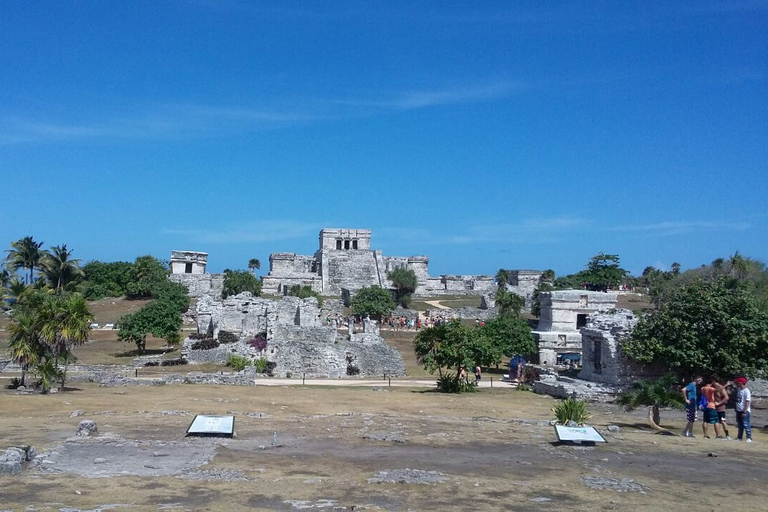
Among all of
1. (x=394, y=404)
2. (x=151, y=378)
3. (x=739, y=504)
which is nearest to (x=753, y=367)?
(x=394, y=404)

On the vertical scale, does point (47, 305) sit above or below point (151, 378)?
above

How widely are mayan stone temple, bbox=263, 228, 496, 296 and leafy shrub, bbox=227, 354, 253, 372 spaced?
4525 cm

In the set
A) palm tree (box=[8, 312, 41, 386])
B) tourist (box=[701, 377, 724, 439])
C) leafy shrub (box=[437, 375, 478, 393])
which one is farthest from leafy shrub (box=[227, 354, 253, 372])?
tourist (box=[701, 377, 724, 439])

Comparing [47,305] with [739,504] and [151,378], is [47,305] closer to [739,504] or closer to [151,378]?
[151,378]

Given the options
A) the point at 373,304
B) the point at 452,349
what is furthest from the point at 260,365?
the point at 373,304

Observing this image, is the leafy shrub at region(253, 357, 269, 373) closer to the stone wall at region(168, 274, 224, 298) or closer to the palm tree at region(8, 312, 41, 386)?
the palm tree at region(8, 312, 41, 386)

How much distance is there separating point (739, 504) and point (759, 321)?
1401 centimetres

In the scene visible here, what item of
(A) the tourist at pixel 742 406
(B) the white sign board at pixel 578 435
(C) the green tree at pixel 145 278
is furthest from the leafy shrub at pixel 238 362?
(C) the green tree at pixel 145 278

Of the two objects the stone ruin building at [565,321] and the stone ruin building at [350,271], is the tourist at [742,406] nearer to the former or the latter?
the stone ruin building at [565,321]

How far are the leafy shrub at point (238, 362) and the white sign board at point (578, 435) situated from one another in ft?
62.0

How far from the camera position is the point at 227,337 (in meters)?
34.5

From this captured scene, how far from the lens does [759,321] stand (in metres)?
21.9

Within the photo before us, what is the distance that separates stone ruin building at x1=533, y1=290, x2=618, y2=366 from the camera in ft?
120

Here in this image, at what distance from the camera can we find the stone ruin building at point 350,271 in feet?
268
